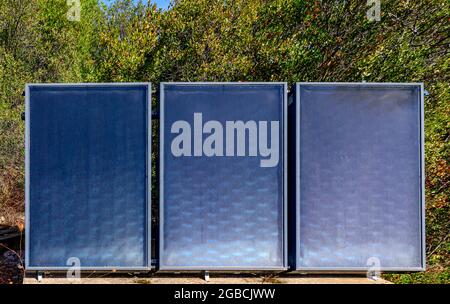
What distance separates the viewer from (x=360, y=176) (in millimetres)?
4449

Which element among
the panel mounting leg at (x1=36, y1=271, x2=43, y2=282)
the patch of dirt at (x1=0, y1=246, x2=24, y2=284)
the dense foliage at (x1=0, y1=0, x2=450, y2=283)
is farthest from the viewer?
the dense foliage at (x1=0, y1=0, x2=450, y2=283)

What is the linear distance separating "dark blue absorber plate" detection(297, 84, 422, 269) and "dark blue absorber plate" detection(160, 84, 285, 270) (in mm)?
489

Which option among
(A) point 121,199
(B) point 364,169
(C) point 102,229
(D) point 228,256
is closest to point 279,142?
(B) point 364,169

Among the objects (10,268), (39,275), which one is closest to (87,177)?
(39,275)

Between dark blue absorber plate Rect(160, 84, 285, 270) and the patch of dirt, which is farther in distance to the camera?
the patch of dirt

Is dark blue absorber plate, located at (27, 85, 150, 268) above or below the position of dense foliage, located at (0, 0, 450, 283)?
below

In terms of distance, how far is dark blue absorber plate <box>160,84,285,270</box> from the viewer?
441 centimetres

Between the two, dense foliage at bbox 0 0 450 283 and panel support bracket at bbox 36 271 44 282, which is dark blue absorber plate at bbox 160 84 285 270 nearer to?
panel support bracket at bbox 36 271 44 282

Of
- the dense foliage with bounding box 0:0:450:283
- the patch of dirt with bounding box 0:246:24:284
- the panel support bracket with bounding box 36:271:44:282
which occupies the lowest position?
the patch of dirt with bounding box 0:246:24:284

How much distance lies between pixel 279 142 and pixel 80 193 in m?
3.15

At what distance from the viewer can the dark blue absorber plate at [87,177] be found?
4371 millimetres

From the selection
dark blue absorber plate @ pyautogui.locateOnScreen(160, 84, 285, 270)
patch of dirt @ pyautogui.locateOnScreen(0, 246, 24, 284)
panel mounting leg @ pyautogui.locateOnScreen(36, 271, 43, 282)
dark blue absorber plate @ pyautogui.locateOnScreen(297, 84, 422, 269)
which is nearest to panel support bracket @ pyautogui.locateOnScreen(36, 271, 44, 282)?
panel mounting leg @ pyautogui.locateOnScreen(36, 271, 43, 282)

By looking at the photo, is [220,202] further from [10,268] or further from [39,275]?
[10,268]

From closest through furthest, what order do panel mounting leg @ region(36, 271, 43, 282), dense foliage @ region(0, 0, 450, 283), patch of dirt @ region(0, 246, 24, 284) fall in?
panel mounting leg @ region(36, 271, 43, 282), patch of dirt @ region(0, 246, 24, 284), dense foliage @ region(0, 0, 450, 283)
